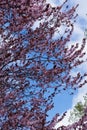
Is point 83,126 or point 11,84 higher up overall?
point 11,84

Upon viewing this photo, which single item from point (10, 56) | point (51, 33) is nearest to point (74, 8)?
point (51, 33)

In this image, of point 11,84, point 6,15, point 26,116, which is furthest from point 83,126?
point 6,15

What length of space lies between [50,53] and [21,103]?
1702 millimetres

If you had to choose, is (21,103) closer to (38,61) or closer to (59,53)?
(38,61)

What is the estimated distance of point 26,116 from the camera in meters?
8.78

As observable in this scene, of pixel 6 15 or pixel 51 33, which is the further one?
pixel 51 33

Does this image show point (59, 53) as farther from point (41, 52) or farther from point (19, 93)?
point (19, 93)

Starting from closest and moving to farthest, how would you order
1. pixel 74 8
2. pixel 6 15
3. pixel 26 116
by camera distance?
pixel 26 116 < pixel 6 15 < pixel 74 8

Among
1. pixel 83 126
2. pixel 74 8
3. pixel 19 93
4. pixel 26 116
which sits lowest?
pixel 83 126

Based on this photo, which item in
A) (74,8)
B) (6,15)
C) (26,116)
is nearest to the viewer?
(26,116)

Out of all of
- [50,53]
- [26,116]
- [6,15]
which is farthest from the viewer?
[50,53]

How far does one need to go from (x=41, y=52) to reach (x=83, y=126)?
2.36 meters

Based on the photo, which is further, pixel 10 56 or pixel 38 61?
pixel 38 61

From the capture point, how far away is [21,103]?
30.3ft
